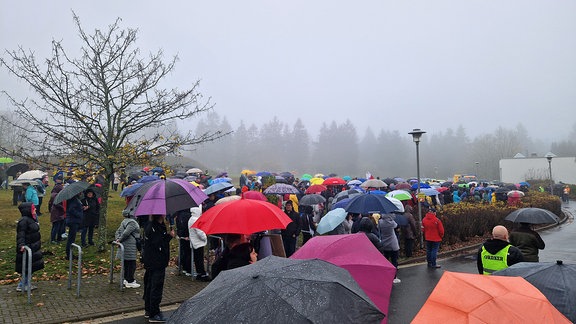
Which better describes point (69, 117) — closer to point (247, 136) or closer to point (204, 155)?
point (204, 155)

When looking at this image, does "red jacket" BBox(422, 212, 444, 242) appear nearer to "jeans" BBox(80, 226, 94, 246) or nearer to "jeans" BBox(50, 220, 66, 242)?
"jeans" BBox(80, 226, 94, 246)

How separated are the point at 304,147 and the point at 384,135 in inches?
780

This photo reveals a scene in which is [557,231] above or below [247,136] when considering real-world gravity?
below

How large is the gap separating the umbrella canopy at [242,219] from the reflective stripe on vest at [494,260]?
2.95 meters

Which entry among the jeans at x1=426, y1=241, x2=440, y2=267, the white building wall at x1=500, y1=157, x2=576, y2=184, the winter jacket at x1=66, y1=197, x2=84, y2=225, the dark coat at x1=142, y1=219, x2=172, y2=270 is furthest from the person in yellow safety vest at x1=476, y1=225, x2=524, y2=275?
the white building wall at x1=500, y1=157, x2=576, y2=184

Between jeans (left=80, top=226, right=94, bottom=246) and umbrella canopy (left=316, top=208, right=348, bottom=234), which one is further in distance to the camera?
jeans (left=80, top=226, right=94, bottom=246)

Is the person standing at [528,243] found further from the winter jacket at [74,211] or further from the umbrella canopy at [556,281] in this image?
the winter jacket at [74,211]

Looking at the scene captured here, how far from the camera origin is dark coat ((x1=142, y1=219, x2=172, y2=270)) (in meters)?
6.43

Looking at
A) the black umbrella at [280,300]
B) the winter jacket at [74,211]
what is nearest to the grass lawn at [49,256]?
the winter jacket at [74,211]

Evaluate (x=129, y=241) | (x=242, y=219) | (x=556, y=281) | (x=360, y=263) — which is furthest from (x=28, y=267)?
(x=556, y=281)

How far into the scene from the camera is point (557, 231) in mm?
19250

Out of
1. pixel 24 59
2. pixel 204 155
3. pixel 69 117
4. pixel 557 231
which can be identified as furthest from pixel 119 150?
pixel 204 155

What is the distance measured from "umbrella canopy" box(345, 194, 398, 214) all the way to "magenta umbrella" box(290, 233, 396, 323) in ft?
17.3

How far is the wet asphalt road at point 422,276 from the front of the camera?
724 centimetres
